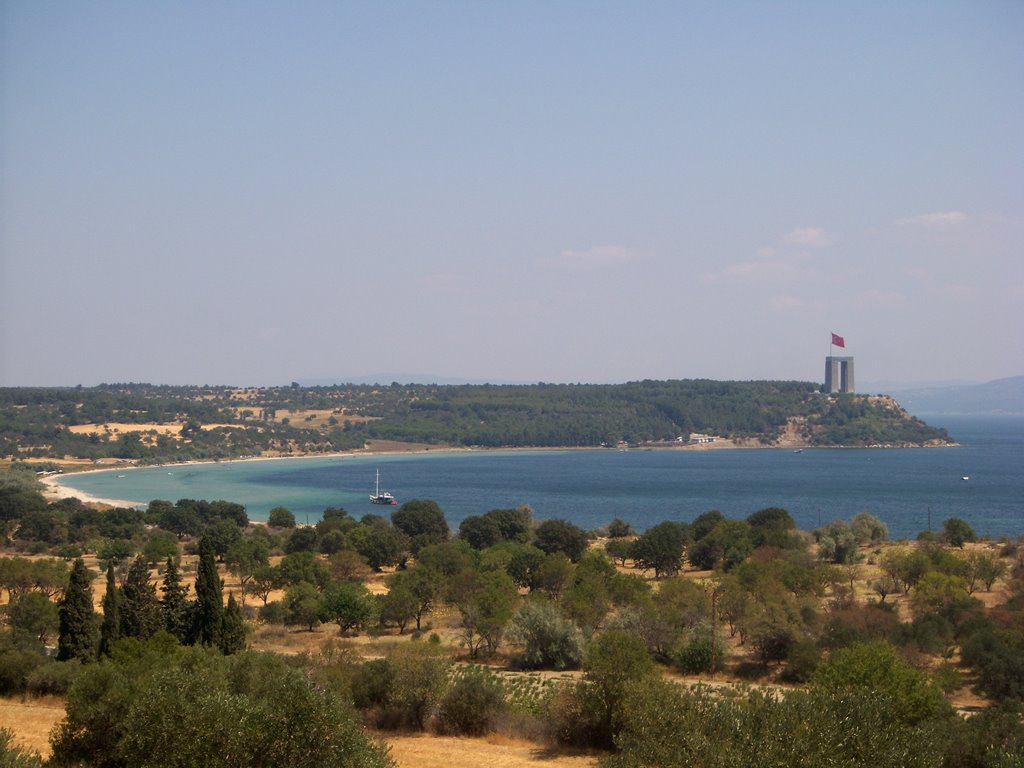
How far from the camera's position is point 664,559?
50188mm

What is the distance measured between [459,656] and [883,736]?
65.9ft

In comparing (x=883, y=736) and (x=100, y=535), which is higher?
(x=883, y=736)

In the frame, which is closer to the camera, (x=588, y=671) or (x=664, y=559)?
(x=588, y=671)

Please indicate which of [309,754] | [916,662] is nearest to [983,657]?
[916,662]

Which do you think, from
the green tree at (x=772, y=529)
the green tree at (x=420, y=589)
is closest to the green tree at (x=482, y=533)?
the green tree at (x=772, y=529)

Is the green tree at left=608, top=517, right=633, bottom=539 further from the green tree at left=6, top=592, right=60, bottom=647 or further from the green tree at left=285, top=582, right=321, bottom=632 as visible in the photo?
the green tree at left=6, top=592, right=60, bottom=647

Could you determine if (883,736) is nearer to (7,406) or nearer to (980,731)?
(980,731)

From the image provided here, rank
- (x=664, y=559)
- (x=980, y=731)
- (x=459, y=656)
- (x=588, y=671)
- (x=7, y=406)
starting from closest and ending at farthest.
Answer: (x=980, y=731) → (x=588, y=671) → (x=459, y=656) → (x=664, y=559) → (x=7, y=406)

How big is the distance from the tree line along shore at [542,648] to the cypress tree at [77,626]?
0.19 ft

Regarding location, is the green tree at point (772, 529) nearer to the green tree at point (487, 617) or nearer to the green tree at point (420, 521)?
the green tree at point (420, 521)

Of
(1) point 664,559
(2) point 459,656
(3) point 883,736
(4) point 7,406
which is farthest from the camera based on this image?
(4) point 7,406

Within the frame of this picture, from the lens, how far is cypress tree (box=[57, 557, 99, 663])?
27.3m

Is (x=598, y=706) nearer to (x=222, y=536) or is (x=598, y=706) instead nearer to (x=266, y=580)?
(x=266, y=580)

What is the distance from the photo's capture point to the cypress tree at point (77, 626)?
89.6 ft
